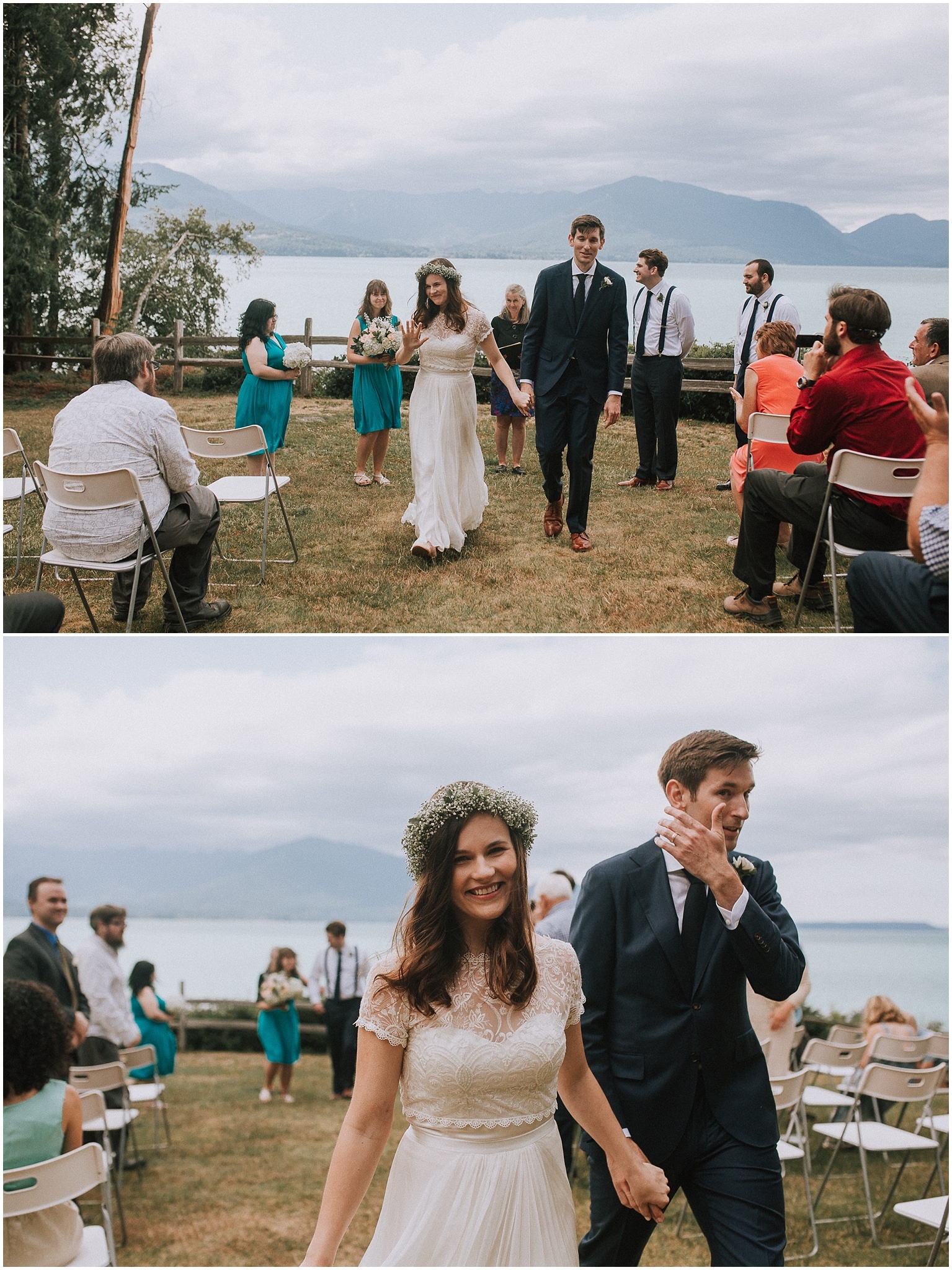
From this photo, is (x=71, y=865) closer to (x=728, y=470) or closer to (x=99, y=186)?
(x=99, y=186)

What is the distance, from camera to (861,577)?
11.3 feet

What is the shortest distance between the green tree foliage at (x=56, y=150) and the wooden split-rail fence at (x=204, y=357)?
46cm

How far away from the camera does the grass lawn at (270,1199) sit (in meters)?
4.07

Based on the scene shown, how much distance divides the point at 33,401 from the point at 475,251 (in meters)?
7.40

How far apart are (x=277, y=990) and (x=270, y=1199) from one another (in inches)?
77.0

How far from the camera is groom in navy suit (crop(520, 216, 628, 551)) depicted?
5395 millimetres

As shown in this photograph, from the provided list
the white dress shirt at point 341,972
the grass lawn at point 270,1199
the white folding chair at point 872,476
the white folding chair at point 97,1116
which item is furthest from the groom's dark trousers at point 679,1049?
the white dress shirt at point 341,972

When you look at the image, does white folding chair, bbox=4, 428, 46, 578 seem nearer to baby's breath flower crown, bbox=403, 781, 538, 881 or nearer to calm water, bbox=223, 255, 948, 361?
calm water, bbox=223, 255, 948, 361

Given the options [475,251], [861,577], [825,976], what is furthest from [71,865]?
[861,577]

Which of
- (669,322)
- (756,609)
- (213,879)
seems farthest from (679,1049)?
(213,879)

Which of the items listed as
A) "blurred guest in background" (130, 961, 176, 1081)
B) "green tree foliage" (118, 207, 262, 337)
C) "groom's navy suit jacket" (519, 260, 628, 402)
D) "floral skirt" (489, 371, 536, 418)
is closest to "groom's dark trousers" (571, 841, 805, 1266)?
"groom's navy suit jacket" (519, 260, 628, 402)

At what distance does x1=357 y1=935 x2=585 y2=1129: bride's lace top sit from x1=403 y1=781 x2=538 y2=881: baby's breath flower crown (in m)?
0.24

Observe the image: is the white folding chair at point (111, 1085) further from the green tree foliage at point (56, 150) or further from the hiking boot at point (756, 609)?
the green tree foliage at point (56, 150)

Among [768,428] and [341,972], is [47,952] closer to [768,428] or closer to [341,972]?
[341,972]
